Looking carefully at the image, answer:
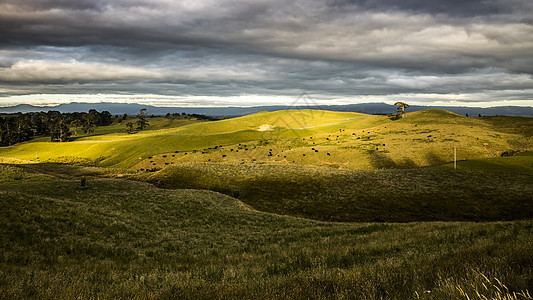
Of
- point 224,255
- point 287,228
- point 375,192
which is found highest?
point 224,255

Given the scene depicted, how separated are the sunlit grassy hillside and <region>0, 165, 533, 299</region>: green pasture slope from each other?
5543cm

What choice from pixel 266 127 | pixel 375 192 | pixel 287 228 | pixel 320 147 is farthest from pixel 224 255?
pixel 266 127

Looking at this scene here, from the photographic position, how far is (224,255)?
14.6 metres

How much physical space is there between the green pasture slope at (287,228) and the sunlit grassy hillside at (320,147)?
1.09m

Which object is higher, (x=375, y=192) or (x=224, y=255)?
(x=224, y=255)

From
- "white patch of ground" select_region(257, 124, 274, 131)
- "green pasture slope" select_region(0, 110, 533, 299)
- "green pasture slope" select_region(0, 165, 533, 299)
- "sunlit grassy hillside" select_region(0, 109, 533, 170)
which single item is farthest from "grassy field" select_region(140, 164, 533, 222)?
"white patch of ground" select_region(257, 124, 274, 131)

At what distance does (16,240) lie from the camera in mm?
13516

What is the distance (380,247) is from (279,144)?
104 metres

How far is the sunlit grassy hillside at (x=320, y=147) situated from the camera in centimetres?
7925

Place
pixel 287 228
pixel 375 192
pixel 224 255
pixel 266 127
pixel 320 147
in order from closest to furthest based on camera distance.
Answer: pixel 224 255
pixel 287 228
pixel 375 192
pixel 320 147
pixel 266 127

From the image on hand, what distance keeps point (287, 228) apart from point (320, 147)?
74895 millimetres

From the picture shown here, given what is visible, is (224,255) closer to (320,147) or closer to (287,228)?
(287,228)

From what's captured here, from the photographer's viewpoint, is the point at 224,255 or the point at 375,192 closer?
the point at 224,255

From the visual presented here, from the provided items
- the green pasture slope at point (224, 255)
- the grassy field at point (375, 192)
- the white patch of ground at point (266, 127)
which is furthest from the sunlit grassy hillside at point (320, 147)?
the green pasture slope at point (224, 255)
